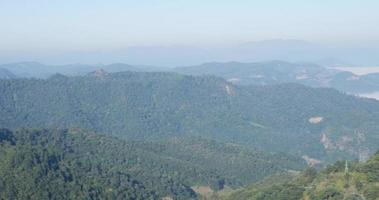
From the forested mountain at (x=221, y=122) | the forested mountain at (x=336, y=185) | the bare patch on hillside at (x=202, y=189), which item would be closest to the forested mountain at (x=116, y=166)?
the bare patch on hillside at (x=202, y=189)

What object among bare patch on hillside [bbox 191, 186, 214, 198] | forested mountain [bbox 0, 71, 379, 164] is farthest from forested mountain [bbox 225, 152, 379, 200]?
forested mountain [bbox 0, 71, 379, 164]

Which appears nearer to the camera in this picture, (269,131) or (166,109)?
(269,131)

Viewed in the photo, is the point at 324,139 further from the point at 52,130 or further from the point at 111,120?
the point at 52,130

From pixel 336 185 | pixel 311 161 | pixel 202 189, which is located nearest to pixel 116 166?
pixel 202 189

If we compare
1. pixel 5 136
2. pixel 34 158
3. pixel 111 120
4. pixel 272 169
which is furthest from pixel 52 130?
pixel 111 120

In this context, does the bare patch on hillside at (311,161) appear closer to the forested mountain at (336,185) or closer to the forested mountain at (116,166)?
the forested mountain at (116,166)
